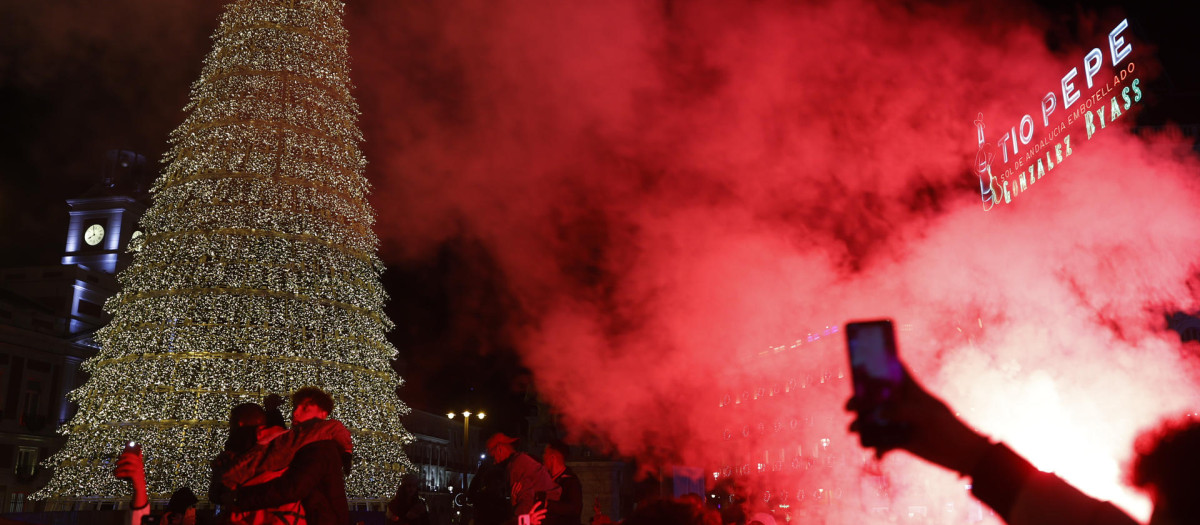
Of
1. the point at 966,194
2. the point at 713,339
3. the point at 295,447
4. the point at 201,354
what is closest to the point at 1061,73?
the point at 966,194

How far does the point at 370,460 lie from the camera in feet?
53.8

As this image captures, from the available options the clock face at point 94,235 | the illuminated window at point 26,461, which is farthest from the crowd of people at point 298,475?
the clock face at point 94,235

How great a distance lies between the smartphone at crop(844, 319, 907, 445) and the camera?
1.74 metres

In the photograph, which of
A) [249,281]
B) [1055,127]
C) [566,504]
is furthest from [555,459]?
[1055,127]

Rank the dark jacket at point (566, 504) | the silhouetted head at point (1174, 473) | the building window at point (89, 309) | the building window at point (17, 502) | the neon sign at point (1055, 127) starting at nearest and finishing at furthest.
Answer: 1. the silhouetted head at point (1174, 473)
2. the dark jacket at point (566, 504)
3. the neon sign at point (1055, 127)
4. the building window at point (17, 502)
5. the building window at point (89, 309)

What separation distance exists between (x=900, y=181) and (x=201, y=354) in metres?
13.2

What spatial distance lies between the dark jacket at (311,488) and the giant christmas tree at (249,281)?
11.9 metres

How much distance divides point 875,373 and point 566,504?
5.14 meters

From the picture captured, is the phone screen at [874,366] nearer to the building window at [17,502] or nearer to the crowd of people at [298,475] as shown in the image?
the crowd of people at [298,475]

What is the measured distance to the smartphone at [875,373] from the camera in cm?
174

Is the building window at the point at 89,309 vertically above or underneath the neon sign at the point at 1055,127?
underneath

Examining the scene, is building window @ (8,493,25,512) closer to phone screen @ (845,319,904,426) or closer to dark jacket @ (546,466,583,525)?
dark jacket @ (546,466,583,525)

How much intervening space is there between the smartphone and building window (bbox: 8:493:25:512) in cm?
4627

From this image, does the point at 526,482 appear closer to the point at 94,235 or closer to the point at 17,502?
the point at 17,502
